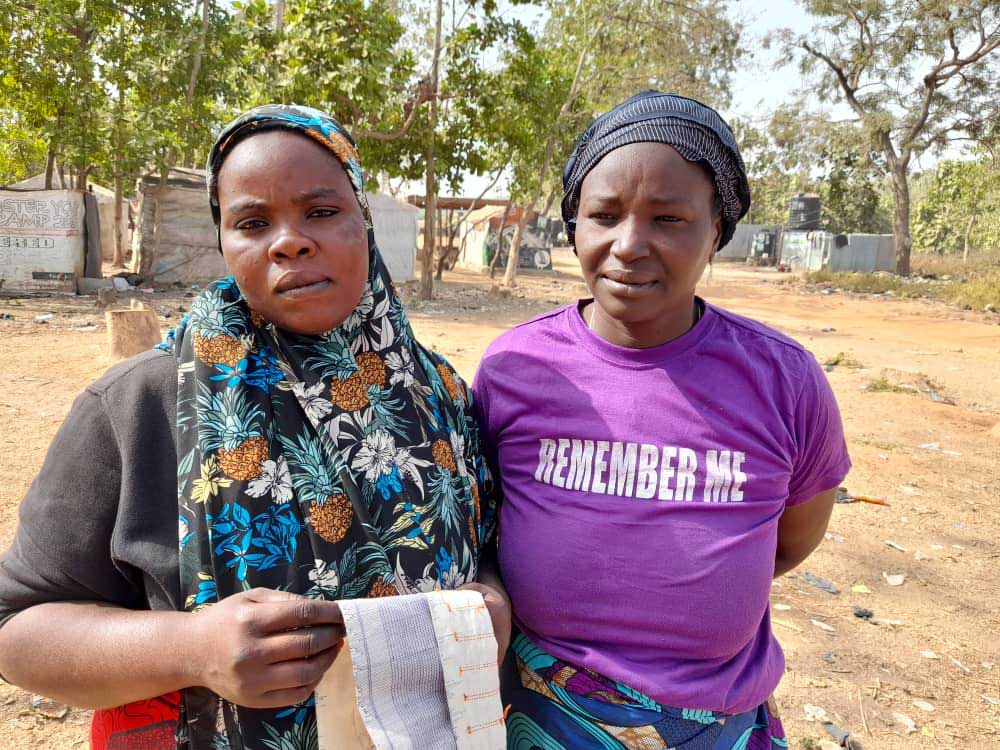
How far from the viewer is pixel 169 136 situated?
12.8m

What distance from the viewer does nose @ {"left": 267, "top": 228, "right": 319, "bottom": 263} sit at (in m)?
1.23

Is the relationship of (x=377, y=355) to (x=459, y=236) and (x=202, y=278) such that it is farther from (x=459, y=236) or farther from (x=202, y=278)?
(x=459, y=236)

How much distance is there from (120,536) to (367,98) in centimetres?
1112

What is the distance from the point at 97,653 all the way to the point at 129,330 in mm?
7322

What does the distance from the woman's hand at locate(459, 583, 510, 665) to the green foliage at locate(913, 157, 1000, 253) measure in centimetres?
3136

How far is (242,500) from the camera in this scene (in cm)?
112

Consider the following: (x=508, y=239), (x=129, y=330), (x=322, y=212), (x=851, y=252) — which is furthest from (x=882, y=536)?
(x=851, y=252)

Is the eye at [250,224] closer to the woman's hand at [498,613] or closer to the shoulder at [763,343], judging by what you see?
the woman's hand at [498,613]

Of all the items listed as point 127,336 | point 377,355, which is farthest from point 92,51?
point 377,355

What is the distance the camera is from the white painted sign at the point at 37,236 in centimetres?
1288

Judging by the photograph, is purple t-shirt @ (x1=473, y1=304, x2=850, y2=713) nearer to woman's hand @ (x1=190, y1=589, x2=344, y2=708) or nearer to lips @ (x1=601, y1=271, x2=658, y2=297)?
lips @ (x1=601, y1=271, x2=658, y2=297)

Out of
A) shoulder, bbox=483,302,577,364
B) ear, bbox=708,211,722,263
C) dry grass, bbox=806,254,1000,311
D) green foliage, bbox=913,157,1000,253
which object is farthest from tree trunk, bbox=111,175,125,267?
green foliage, bbox=913,157,1000,253

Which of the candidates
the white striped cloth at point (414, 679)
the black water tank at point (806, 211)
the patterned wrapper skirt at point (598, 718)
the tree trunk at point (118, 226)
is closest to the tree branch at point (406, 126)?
the tree trunk at point (118, 226)

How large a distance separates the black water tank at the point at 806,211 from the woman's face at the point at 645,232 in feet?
116
